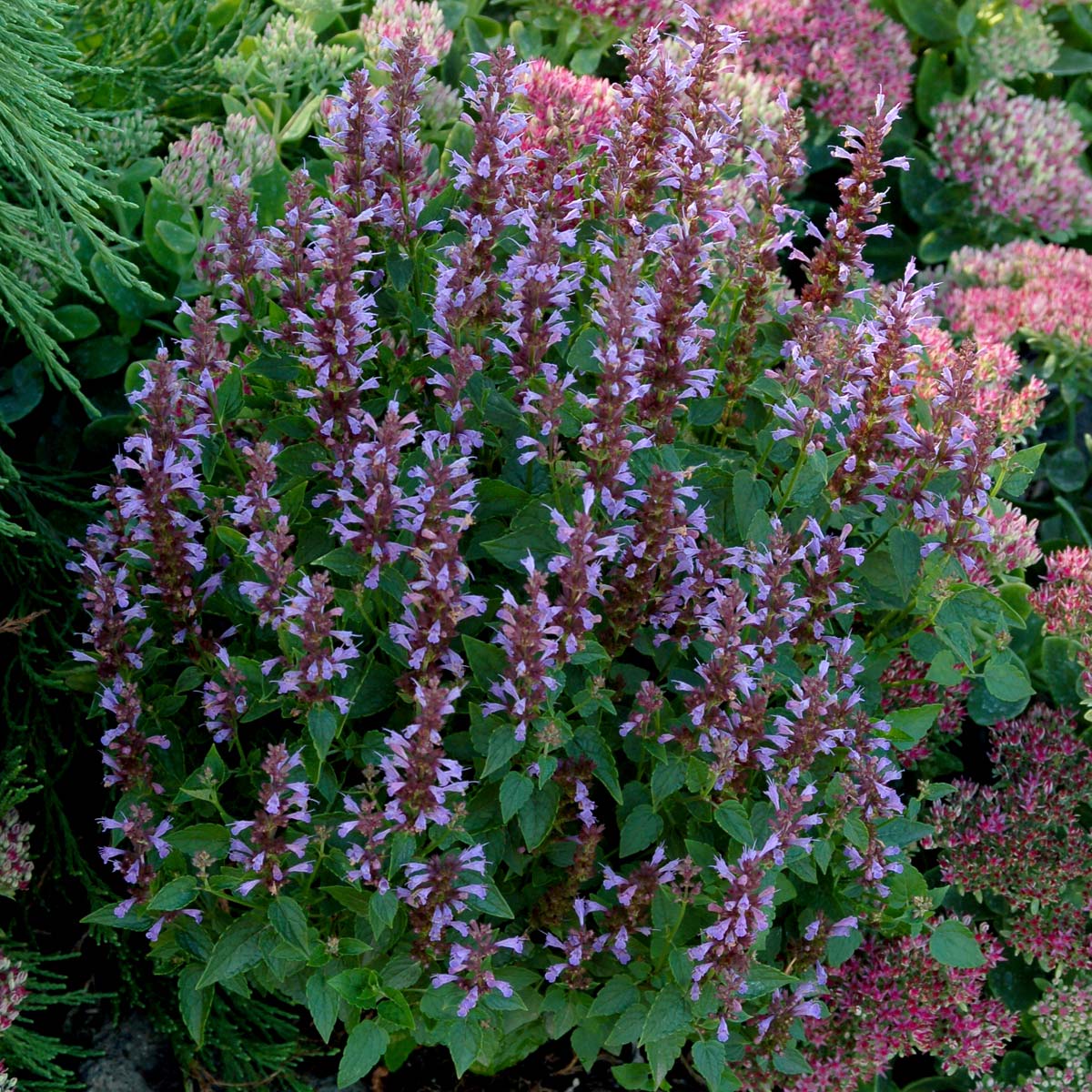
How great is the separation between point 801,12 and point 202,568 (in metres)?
2.65

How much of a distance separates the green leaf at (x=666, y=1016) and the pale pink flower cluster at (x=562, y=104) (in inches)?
58.2

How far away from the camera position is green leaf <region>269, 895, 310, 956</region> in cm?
171

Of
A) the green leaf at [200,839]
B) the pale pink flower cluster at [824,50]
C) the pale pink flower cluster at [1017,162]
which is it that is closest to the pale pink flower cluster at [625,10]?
the pale pink flower cluster at [824,50]

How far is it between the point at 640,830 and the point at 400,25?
1.93 metres

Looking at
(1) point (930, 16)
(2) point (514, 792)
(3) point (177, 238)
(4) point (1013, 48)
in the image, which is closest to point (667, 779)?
(2) point (514, 792)

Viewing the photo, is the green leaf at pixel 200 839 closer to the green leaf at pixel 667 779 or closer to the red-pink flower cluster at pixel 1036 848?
the green leaf at pixel 667 779

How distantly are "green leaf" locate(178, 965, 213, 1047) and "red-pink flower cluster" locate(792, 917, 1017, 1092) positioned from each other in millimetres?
1053

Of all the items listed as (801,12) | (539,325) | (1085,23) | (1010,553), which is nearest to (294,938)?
(539,325)

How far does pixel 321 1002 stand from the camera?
1.77 meters

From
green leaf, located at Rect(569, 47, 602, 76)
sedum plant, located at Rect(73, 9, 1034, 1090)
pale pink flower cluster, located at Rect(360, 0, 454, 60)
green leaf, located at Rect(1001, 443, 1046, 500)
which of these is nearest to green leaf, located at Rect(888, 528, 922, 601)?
sedum plant, located at Rect(73, 9, 1034, 1090)

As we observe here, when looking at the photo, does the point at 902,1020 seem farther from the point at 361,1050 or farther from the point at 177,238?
the point at 177,238

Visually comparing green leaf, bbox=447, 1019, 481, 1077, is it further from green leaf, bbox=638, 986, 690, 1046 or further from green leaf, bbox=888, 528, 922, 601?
green leaf, bbox=888, 528, 922, 601

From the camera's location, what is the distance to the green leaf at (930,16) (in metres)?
4.12

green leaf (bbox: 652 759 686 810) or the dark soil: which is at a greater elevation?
green leaf (bbox: 652 759 686 810)
